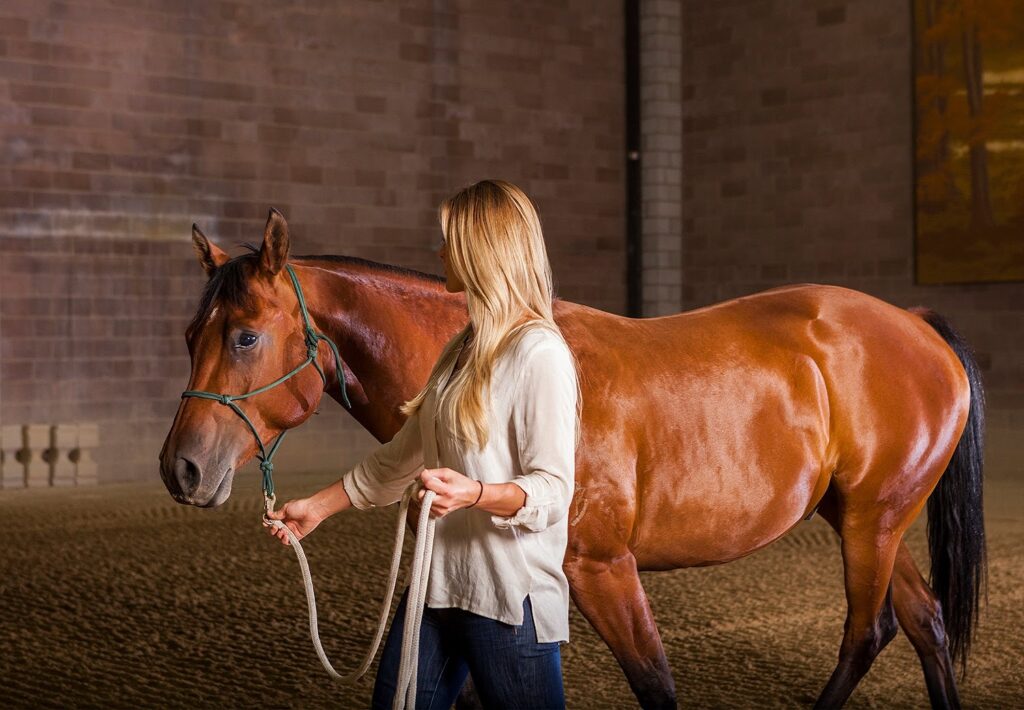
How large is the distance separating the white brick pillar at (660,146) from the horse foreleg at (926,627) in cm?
808

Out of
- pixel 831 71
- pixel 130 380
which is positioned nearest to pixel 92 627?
pixel 130 380

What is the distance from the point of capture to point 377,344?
2910 mm

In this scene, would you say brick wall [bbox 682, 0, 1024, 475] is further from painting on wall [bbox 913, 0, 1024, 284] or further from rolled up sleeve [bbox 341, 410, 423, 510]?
rolled up sleeve [bbox 341, 410, 423, 510]

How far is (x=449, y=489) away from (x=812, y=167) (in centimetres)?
947

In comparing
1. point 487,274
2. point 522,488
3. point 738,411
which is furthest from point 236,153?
point 522,488

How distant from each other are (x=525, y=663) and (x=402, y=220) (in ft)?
28.8

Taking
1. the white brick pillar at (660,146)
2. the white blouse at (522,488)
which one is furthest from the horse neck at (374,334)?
the white brick pillar at (660,146)

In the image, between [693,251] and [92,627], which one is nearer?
[92,627]

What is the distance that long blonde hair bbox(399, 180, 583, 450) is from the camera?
192cm

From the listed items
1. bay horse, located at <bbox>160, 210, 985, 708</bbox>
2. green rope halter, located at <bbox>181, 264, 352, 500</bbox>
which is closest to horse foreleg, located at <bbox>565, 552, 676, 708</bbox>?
bay horse, located at <bbox>160, 210, 985, 708</bbox>

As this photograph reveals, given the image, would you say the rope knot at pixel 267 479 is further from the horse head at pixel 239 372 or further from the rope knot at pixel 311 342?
the rope knot at pixel 311 342

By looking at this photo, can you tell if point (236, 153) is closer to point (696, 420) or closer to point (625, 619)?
point (696, 420)

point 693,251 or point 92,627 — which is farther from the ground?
point 693,251

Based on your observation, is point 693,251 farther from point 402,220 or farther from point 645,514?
point 645,514
